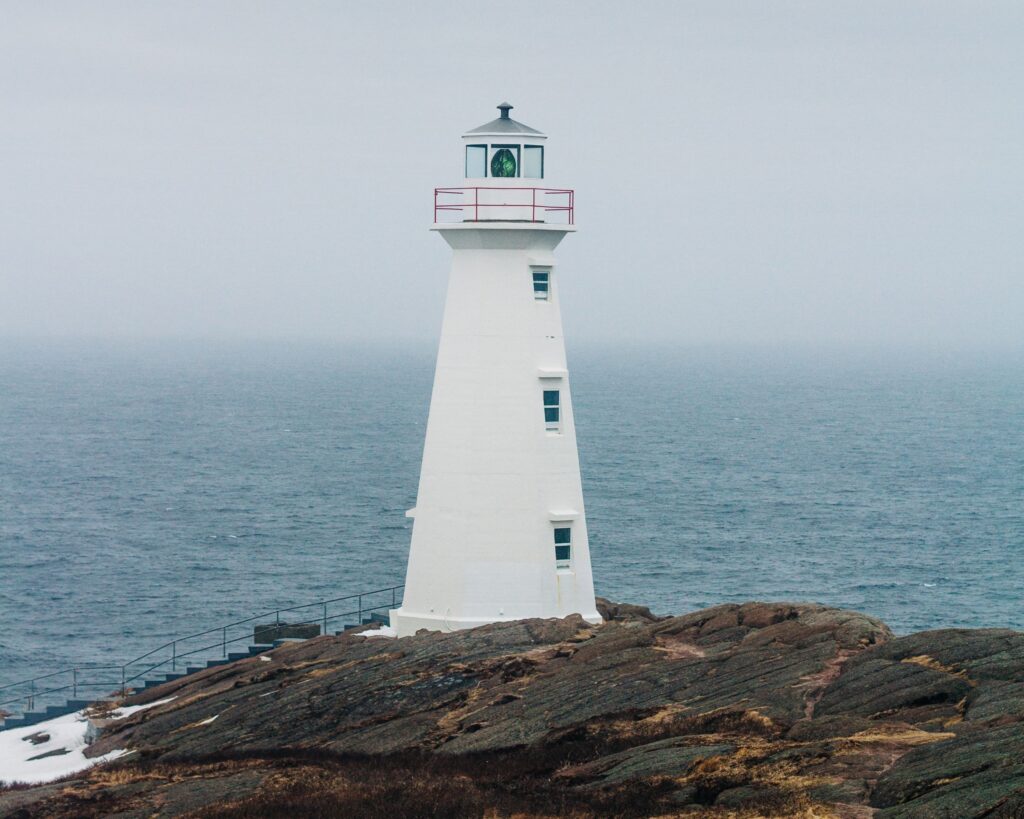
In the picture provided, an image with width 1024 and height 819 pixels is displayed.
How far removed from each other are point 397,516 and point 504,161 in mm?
53126

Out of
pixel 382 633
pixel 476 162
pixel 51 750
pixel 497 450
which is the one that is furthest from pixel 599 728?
pixel 476 162

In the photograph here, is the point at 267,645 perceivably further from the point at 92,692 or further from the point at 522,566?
the point at 92,692

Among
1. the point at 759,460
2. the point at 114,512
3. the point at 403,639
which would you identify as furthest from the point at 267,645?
the point at 759,460

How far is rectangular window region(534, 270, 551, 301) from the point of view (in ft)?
106

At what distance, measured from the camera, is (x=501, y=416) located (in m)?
32.0

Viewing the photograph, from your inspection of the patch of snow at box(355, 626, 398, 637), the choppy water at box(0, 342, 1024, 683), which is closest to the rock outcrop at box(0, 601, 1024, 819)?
the patch of snow at box(355, 626, 398, 637)

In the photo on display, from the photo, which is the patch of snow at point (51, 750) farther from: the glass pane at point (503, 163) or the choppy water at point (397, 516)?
the choppy water at point (397, 516)

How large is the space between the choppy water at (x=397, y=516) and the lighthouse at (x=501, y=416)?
80.4ft

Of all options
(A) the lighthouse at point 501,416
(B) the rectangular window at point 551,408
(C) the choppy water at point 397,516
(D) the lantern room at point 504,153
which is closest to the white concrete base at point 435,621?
(A) the lighthouse at point 501,416

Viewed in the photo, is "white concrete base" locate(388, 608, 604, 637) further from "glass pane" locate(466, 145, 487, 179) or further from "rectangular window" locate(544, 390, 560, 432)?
"glass pane" locate(466, 145, 487, 179)

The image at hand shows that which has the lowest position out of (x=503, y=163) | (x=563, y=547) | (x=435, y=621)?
(x=435, y=621)

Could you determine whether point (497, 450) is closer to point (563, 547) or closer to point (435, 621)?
point (563, 547)

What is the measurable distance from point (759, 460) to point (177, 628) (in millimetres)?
69137

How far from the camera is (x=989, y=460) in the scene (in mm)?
118250
